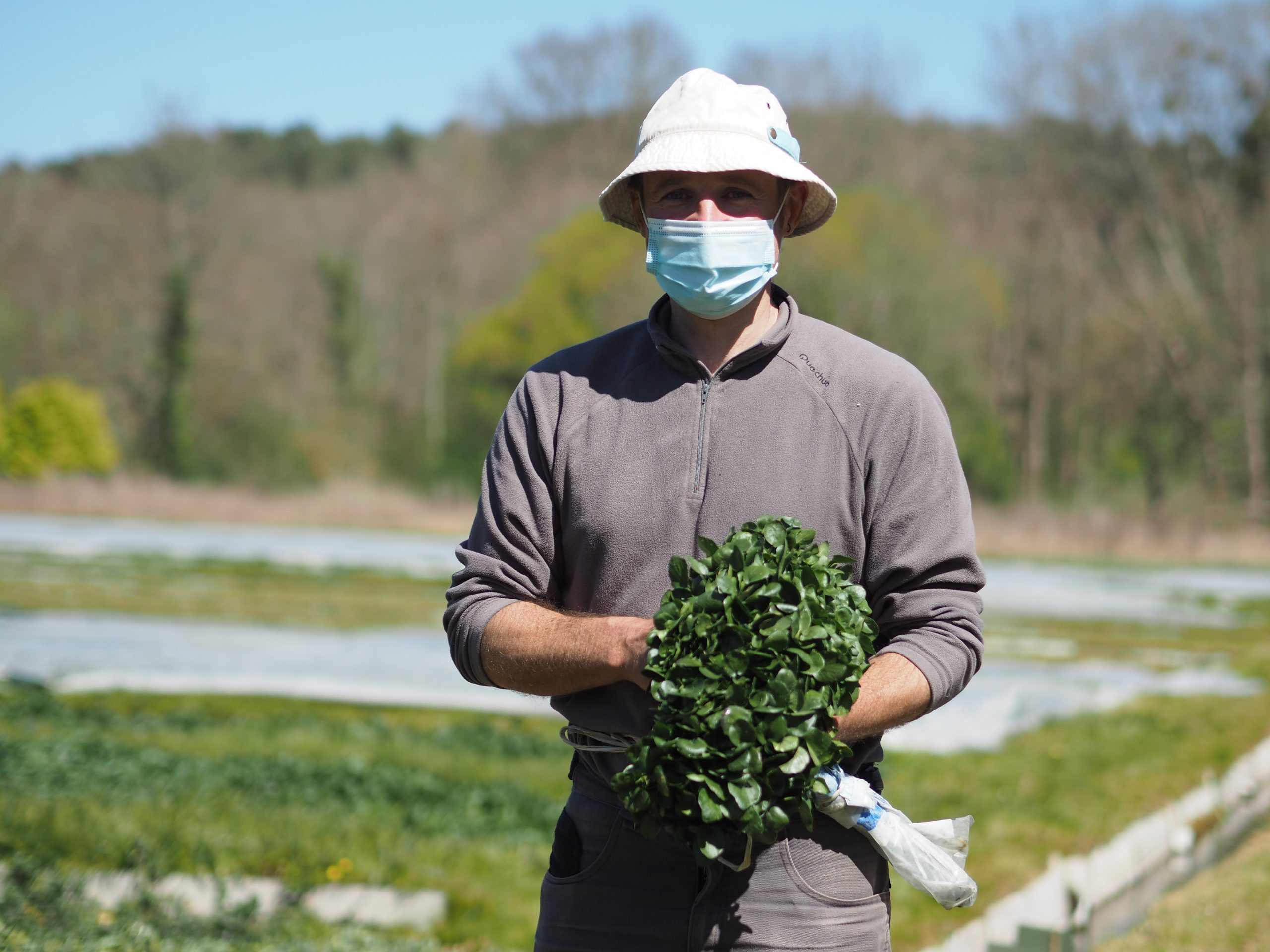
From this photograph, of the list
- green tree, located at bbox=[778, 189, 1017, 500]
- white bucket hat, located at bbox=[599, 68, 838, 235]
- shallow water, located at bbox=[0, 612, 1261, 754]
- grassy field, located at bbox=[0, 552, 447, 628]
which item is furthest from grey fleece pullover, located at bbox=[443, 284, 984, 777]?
green tree, located at bbox=[778, 189, 1017, 500]

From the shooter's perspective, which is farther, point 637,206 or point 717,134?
point 637,206

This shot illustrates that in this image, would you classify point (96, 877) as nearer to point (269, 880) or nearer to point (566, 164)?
point (269, 880)

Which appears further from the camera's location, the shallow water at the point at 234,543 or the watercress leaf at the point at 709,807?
the shallow water at the point at 234,543

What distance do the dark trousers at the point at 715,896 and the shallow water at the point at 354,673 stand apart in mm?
7543

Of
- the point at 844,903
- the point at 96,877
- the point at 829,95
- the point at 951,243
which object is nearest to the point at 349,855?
the point at 96,877

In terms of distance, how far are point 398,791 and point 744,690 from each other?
588cm

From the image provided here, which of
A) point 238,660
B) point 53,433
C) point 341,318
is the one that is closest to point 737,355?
point 238,660

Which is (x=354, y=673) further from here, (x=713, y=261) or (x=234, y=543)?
(x=234, y=543)

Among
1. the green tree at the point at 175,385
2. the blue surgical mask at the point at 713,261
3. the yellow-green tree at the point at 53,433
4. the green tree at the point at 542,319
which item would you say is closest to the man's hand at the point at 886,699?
the blue surgical mask at the point at 713,261

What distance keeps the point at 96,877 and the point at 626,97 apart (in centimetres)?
4761

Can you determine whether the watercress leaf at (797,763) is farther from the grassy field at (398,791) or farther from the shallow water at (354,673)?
the shallow water at (354,673)

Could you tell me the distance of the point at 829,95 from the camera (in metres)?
44.5

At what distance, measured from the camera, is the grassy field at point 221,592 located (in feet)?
56.6

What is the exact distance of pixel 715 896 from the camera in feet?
8.55
